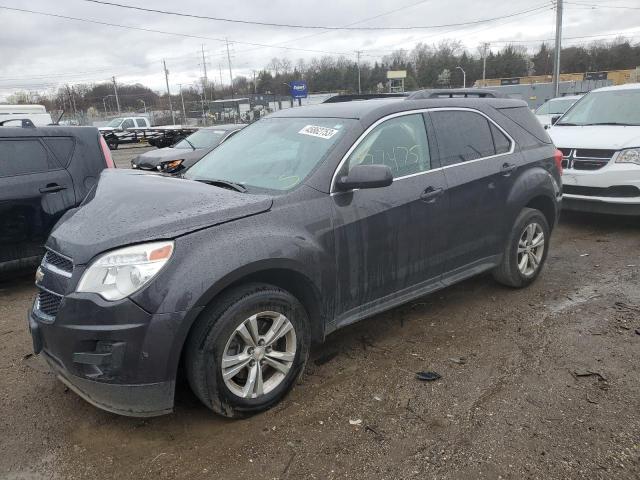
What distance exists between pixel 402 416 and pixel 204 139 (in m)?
9.96

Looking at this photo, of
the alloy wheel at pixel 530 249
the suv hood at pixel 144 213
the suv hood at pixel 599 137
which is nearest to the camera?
the suv hood at pixel 144 213

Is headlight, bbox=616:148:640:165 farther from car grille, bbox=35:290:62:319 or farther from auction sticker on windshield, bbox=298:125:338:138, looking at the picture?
car grille, bbox=35:290:62:319

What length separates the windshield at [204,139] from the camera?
37.7ft

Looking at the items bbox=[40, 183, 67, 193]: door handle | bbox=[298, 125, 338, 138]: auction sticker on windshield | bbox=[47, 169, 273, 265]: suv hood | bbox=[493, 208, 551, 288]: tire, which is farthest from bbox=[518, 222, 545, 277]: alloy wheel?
bbox=[40, 183, 67, 193]: door handle

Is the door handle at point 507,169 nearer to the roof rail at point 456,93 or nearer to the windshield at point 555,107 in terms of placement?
the roof rail at point 456,93

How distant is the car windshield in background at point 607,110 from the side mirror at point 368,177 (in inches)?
236

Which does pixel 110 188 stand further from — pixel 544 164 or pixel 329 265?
pixel 544 164

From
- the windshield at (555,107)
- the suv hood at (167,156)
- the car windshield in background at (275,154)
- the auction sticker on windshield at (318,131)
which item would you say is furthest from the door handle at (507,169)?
the windshield at (555,107)

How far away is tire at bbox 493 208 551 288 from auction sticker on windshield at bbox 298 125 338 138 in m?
2.05

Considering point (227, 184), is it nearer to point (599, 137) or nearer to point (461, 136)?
point (461, 136)

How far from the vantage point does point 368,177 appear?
316 cm

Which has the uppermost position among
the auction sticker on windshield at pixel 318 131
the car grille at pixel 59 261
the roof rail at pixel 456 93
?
the roof rail at pixel 456 93

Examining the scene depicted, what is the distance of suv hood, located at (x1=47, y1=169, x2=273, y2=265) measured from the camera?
104 inches

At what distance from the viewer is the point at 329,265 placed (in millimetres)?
3176
